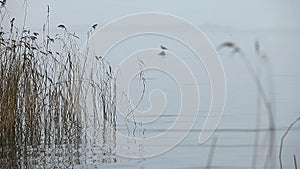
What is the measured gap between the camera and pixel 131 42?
6.74 m

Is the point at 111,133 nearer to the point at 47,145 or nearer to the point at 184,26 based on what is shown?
the point at 47,145

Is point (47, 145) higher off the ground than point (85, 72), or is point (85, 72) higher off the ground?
point (85, 72)

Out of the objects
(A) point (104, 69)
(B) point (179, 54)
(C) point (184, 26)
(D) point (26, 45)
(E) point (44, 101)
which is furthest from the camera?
(B) point (179, 54)

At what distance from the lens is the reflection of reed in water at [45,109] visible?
4.10 m

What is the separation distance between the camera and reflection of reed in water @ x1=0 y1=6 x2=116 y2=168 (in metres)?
4.10

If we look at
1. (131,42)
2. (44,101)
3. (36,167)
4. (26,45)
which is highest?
(131,42)

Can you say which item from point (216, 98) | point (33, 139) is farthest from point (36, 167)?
point (216, 98)

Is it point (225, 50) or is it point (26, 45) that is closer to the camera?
point (26, 45)

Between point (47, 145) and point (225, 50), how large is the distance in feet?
9.61

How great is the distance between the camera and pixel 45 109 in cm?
454

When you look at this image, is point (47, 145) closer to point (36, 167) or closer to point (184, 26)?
point (36, 167)

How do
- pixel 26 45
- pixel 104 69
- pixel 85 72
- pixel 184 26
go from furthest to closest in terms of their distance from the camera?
1. pixel 184 26
2. pixel 104 69
3. pixel 85 72
4. pixel 26 45

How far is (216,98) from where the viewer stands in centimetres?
563

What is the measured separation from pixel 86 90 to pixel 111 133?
0.40 metres
